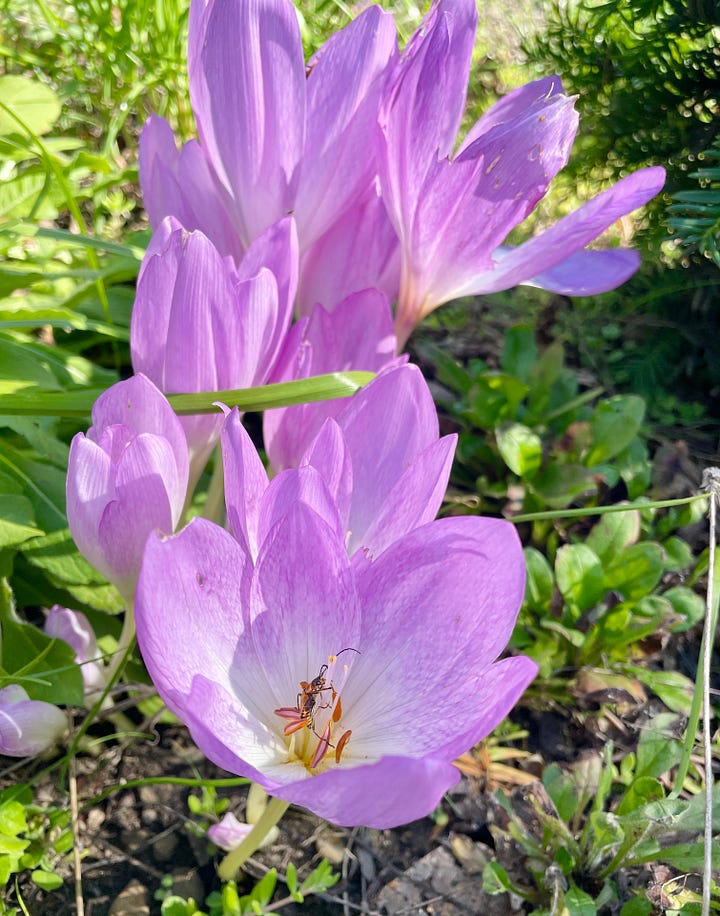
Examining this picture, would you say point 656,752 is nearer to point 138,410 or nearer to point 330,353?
point 330,353

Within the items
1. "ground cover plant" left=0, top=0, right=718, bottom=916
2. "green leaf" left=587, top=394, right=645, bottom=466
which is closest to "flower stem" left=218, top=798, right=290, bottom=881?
"ground cover plant" left=0, top=0, right=718, bottom=916

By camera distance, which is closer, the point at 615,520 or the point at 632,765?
the point at 632,765

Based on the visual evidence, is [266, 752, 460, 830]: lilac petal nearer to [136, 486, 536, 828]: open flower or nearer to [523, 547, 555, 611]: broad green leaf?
[136, 486, 536, 828]: open flower

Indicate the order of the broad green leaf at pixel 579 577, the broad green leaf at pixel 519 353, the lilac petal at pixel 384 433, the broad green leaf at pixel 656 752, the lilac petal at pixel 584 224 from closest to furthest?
the lilac petal at pixel 384 433, the lilac petal at pixel 584 224, the broad green leaf at pixel 656 752, the broad green leaf at pixel 579 577, the broad green leaf at pixel 519 353

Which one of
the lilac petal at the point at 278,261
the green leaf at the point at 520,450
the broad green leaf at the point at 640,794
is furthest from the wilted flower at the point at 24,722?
the green leaf at the point at 520,450

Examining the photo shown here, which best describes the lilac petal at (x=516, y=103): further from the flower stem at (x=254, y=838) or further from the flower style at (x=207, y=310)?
the flower stem at (x=254, y=838)

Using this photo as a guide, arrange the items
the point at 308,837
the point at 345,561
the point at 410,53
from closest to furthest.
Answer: the point at 345,561
the point at 410,53
the point at 308,837

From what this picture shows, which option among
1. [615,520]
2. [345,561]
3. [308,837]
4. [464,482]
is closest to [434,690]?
[345,561]

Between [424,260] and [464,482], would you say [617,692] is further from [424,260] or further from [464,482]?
[424,260]
